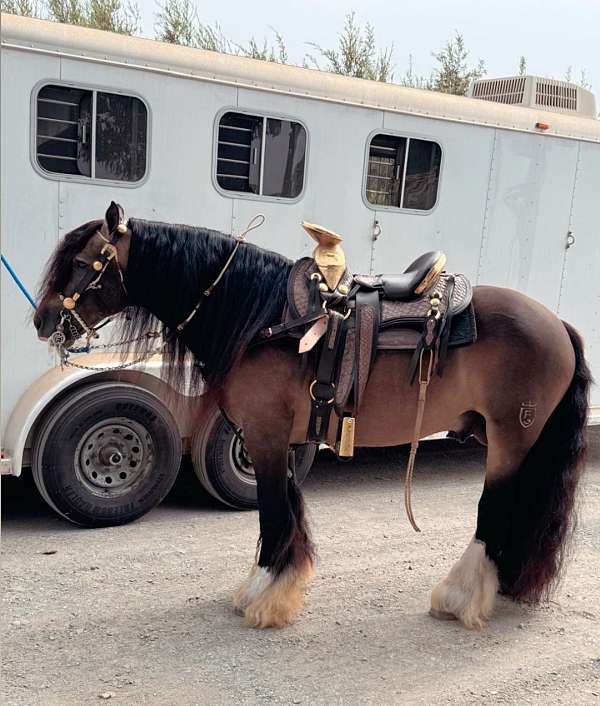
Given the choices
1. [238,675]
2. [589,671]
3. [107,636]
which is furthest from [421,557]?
[107,636]

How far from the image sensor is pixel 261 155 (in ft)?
15.3

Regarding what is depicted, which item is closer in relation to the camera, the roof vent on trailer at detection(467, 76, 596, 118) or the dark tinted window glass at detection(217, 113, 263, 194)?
the dark tinted window glass at detection(217, 113, 263, 194)

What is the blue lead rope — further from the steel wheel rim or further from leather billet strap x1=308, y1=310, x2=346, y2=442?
leather billet strap x1=308, y1=310, x2=346, y2=442

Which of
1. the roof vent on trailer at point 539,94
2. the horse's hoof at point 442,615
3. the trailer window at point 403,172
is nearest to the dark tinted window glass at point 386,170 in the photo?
the trailer window at point 403,172

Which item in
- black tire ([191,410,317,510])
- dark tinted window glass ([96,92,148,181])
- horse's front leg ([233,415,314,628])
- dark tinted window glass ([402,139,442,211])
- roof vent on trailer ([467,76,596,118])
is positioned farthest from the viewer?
roof vent on trailer ([467,76,596,118])

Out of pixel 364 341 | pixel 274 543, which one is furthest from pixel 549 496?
pixel 274 543

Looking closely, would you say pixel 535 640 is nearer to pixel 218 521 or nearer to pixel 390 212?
pixel 218 521

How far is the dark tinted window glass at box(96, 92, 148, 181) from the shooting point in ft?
13.9

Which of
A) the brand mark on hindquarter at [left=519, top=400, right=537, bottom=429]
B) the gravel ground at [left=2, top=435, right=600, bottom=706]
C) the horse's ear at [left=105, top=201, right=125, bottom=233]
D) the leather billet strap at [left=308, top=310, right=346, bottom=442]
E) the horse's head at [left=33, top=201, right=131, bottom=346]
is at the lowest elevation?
the gravel ground at [left=2, top=435, right=600, bottom=706]

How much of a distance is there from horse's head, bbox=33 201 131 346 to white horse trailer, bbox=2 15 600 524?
857mm

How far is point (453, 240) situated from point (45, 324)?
3.29 meters

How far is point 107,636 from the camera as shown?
10.5ft

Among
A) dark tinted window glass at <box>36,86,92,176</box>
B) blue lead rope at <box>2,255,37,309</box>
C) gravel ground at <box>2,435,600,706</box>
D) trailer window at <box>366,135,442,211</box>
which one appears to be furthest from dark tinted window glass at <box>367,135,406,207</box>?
blue lead rope at <box>2,255,37,309</box>

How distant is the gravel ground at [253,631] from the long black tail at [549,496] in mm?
240
